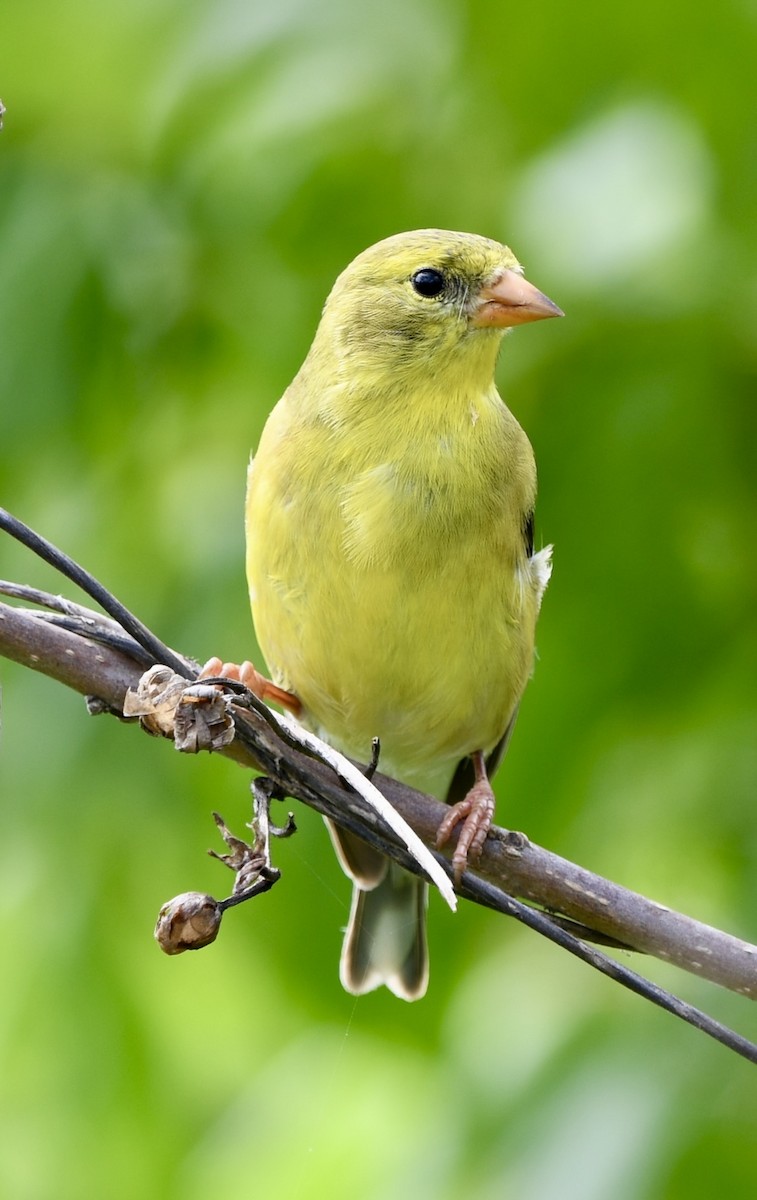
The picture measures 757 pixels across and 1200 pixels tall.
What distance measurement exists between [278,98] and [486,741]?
5.08 ft

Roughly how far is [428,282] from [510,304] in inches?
13.9

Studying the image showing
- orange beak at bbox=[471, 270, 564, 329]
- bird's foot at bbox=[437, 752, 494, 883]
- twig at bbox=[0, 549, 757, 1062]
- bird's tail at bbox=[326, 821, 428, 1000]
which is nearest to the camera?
twig at bbox=[0, 549, 757, 1062]

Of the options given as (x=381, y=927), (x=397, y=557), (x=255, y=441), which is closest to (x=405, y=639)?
(x=397, y=557)

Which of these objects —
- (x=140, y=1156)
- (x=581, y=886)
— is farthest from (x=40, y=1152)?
(x=581, y=886)

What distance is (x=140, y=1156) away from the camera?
9.71 ft

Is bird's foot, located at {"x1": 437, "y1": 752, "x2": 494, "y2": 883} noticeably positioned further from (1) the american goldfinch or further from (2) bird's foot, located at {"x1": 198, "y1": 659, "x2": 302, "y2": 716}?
(2) bird's foot, located at {"x1": 198, "y1": 659, "x2": 302, "y2": 716}

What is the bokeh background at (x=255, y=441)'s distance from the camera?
2691mm

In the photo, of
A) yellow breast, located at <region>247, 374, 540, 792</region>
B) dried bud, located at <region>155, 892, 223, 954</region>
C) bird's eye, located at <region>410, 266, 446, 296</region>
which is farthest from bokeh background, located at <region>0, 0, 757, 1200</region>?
dried bud, located at <region>155, 892, 223, 954</region>

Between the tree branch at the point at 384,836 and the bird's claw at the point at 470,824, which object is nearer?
the tree branch at the point at 384,836

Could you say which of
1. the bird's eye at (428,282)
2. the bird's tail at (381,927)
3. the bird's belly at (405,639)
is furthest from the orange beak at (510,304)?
the bird's tail at (381,927)

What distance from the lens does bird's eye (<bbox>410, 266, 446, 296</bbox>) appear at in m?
3.37

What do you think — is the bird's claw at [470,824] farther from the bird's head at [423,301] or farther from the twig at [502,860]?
the bird's head at [423,301]

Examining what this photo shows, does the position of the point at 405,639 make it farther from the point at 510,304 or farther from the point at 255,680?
the point at 510,304

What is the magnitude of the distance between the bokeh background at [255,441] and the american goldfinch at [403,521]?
138mm
